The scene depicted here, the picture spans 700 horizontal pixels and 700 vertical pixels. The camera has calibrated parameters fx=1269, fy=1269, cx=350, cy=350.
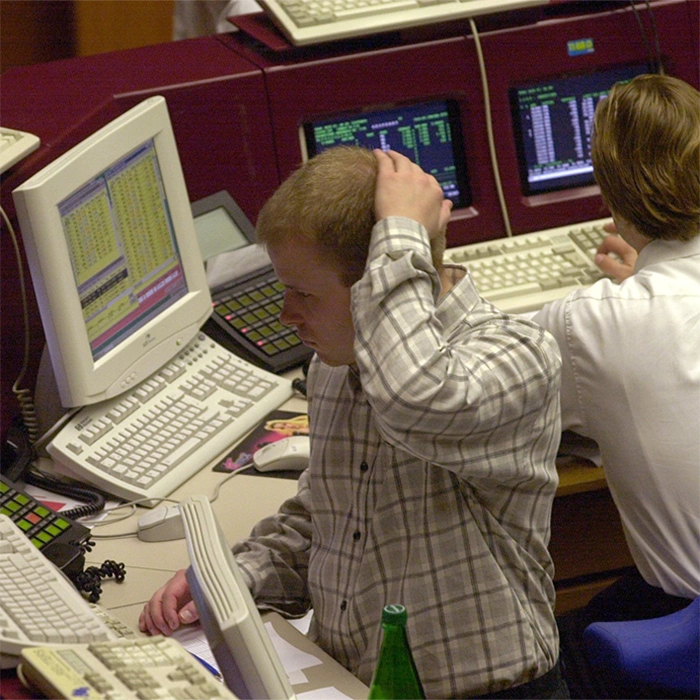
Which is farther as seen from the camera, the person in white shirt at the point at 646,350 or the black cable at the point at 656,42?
the black cable at the point at 656,42

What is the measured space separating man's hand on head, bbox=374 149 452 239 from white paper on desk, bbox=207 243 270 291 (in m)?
0.98

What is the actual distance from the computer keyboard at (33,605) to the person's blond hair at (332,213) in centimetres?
47

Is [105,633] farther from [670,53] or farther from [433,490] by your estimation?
[670,53]

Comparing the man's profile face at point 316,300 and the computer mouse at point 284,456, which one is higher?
the man's profile face at point 316,300

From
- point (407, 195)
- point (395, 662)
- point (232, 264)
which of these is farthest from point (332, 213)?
point (232, 264)

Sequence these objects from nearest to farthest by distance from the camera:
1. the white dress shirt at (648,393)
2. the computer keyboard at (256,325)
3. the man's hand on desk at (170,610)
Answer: the man's hand on desk at (170,610) < the white dress shirt at (648,393) < the computer keyboard at (256,325)

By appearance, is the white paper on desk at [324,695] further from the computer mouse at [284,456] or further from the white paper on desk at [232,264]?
the white paper on desk at [232,264]

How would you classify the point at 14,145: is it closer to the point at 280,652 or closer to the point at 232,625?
the point at 280,652

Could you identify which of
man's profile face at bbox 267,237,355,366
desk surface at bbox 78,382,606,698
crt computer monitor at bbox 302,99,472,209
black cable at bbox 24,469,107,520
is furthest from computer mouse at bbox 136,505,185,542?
crt computer monitor at bbox 302,99,472,209

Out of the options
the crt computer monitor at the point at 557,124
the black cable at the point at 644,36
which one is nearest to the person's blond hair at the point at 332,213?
the crt computer monitor at the point at 557,124

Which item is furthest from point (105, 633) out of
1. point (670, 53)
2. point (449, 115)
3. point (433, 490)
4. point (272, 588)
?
point (670, 53)

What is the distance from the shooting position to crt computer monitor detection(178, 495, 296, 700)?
1078 millimetres

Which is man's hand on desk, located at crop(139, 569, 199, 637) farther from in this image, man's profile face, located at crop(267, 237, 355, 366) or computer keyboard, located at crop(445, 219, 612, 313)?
computer keyboard, located at crop(445, 219, 612, 313)

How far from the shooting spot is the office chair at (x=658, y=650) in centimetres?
156
